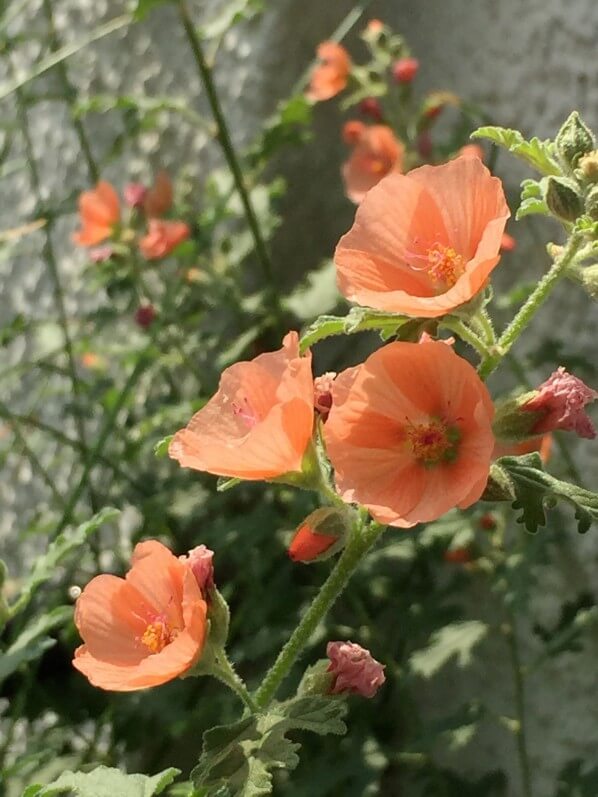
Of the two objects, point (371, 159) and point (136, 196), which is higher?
point (136, 196)

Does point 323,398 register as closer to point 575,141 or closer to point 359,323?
point 359,323

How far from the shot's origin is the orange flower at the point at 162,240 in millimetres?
1388

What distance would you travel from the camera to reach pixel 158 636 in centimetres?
61

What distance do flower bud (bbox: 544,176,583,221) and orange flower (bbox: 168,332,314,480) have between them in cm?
17

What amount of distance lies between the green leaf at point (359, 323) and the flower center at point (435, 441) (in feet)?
0.20

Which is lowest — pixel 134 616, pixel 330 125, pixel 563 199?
pixel 330 125

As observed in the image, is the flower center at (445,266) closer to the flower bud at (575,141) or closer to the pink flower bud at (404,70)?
the flower bud at (575,141)

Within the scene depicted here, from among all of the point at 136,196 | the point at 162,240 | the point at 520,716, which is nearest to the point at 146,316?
the point at 162,240

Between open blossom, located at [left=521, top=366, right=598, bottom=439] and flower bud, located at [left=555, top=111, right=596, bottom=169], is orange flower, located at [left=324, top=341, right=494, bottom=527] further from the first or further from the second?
flower bud, located at [left=555, top=111, right=596, bottom=169]

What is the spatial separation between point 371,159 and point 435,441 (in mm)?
949

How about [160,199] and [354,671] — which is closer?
[354,671]

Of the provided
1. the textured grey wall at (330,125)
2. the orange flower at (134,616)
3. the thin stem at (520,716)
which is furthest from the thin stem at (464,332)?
the textured grey wall at (330,125)

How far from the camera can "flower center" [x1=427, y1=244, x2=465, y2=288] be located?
592 millimetres

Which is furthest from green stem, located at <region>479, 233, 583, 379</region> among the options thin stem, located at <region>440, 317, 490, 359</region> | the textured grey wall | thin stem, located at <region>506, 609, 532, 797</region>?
the textured grey wall
